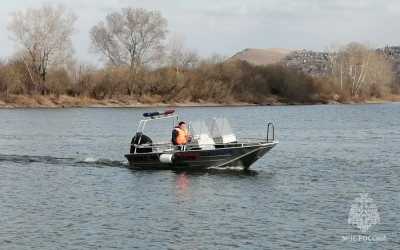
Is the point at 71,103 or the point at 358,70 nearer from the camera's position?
the point at 71,103

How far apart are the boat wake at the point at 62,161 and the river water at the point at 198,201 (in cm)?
6

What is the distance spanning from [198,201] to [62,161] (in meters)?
16.4

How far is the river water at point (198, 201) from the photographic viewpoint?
2259 cm

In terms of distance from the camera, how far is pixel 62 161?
4297 centimetres

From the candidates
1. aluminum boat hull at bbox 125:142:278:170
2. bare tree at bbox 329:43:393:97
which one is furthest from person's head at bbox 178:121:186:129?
bare tree at bbox 329:43:393:97

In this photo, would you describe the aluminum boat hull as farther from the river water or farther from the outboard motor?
the outboard motor

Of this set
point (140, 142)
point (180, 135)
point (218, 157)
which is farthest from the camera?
point (140, 142)

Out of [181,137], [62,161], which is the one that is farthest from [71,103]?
[181,137]

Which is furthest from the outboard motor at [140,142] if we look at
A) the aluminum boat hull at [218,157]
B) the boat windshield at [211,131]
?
the boat windshield at [211,131]

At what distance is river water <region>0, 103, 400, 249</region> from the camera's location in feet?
74.1

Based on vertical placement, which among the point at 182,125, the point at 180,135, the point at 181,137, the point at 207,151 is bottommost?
the point at 207,151

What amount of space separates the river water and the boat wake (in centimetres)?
6

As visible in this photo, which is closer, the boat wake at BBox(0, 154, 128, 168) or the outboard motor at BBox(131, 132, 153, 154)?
the outboard motor at BBox(131, 132, 153, 154)

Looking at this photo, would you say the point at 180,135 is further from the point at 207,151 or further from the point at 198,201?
the point at 198,201
